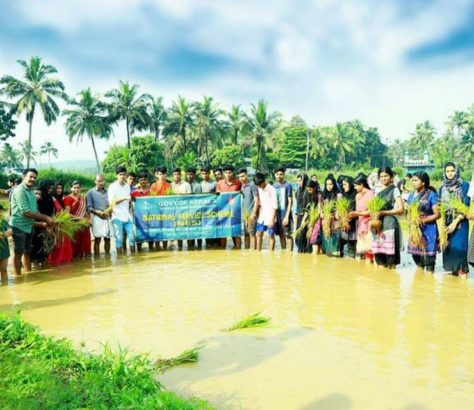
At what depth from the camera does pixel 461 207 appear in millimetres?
5762

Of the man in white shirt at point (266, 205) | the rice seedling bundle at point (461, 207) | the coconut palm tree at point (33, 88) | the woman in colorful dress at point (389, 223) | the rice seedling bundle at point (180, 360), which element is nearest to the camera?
the rice seedling bundle at point (180, 360)

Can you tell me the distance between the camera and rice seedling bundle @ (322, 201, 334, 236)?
7.49 metres

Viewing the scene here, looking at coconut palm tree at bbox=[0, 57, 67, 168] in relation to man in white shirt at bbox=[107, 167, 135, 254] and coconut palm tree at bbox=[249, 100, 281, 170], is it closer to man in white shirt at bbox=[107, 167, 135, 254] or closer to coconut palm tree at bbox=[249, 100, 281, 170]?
coconut palm tree at bbox=[249, 100, 281, 170]

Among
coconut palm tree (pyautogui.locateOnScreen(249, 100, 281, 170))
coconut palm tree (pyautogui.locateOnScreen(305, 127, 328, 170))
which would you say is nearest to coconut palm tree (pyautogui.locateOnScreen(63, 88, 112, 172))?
coconut palm tree (pyautogui.locateOnScreen(249, 100, 281, 170))

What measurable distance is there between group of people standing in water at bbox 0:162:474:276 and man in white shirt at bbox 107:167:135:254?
2cm

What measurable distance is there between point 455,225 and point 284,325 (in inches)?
122

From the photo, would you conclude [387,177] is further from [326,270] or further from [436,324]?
[436,324]

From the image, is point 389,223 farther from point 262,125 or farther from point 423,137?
point 423,137

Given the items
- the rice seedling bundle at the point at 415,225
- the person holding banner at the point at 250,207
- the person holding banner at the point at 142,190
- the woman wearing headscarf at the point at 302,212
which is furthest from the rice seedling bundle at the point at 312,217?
the person holding banner at the point at 142,190

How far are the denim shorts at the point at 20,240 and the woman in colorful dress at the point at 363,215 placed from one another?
4.88 meters

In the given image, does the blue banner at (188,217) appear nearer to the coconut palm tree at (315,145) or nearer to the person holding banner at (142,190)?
the person holding banner at (142,190)

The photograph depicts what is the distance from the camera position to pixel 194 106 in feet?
152

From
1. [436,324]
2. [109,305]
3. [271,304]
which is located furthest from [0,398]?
[436,324]

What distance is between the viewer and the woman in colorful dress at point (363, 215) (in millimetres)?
6879
